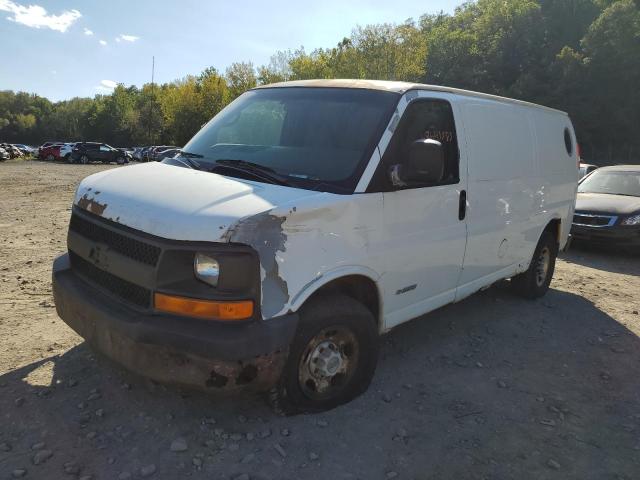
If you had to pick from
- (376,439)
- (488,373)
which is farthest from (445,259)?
(376,439)

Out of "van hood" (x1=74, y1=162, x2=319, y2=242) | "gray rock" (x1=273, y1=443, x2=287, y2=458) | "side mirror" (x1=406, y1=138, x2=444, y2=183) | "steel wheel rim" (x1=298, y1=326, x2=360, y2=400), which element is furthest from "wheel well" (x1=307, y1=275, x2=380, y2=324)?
"gray rock" (x1=273, y1=443, x2=287, y2=458)

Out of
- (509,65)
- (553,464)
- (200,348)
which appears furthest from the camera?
(509,65)

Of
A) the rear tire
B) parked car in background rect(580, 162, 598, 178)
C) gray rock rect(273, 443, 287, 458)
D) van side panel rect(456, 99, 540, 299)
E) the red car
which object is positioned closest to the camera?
gray rock rect(273, 443, 287, 458)

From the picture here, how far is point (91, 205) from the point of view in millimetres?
3297

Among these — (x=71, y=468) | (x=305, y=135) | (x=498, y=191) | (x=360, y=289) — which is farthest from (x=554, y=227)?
(x=71, y=468)

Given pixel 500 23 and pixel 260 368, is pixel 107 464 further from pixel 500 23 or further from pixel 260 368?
pixel 500 23

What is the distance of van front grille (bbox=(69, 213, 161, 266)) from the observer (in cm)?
281

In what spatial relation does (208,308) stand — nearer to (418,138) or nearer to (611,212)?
(418,138)

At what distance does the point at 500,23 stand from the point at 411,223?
6439 centimetres

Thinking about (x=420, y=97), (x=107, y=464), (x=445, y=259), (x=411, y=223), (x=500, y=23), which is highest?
(x=500, y=23)

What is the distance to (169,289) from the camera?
2.74m

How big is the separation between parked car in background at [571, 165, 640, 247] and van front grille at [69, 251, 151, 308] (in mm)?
8456

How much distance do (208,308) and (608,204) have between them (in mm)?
9008

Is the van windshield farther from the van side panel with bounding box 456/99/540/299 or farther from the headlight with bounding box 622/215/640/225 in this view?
the headlight with bounding box 622/215/640/225
